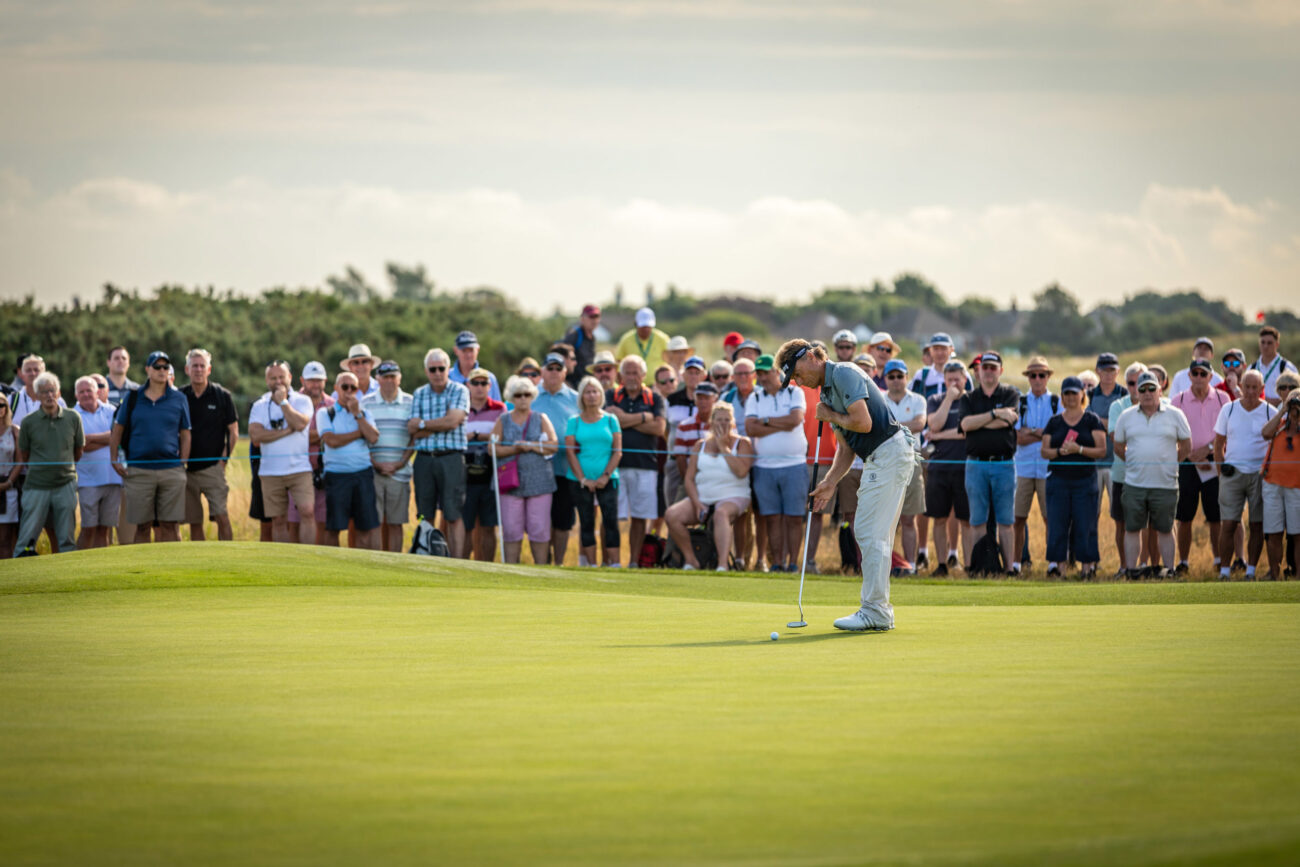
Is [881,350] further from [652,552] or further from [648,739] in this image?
[648,739]

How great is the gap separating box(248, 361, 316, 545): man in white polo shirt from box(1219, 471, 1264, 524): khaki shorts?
1017cm

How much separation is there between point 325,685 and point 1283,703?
14.3 feet

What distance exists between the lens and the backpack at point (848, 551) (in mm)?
16031

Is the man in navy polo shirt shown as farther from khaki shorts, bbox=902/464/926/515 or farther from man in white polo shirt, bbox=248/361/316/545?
khaki shorts, bbox=902/464/926/515

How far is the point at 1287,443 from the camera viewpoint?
609 inches

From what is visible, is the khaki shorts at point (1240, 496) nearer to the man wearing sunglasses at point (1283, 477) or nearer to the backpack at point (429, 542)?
the man wearing sunglasses at point (1283, 477)

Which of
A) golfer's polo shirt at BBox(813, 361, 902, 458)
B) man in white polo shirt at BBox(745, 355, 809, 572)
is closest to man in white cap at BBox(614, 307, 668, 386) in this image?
man in white polo shirt at BBox(745, 355, 809, 572)

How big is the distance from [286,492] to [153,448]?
5.07ft

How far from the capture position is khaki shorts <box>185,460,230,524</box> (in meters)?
17.0

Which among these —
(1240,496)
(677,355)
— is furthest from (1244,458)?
(677,355)

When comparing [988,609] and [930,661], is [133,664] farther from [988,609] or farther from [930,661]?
[988,609]

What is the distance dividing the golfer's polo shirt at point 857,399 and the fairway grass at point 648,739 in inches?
50.6

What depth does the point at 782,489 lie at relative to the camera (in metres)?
16.2

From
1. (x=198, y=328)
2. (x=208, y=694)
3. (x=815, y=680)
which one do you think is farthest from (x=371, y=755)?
(x=198, y=328)
